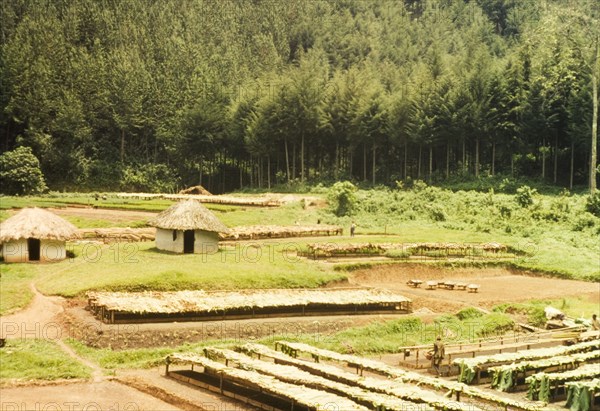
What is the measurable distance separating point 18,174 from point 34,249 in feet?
110

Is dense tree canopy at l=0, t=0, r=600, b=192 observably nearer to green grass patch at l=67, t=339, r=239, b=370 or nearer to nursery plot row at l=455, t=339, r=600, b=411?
nursery plot row at l=455, t=339, r=600, b=411

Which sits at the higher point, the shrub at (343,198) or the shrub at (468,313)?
the shrub at (343,198)

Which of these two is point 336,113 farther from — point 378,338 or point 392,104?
point 378,338

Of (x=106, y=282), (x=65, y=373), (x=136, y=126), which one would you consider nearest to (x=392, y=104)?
(x=136, y=126)

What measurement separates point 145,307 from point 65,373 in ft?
19.1

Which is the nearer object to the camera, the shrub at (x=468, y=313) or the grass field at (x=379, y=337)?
the grass field at (x=379, y=337)

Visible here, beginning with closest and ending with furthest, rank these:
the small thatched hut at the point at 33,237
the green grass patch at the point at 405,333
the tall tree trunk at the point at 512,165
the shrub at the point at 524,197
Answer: the green grass patch at the point at 405,333 < the small thatched hut at the point at 33,237 < the shrub at the point at 524,197 < the tall tree trunk at the point at 512,165

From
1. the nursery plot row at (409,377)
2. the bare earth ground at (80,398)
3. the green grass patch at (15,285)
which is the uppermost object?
the green grass patch at (15,285)

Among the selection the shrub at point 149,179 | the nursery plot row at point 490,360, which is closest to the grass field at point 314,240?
the nursery plot row at point 490,360

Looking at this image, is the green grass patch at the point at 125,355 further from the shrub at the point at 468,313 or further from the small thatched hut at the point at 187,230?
the small thatched hut at the point at 187,230

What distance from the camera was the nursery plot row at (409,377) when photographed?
21.9 metres

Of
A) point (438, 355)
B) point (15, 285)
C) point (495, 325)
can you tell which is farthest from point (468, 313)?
point (15, 285)

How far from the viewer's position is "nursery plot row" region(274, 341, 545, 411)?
21.9m

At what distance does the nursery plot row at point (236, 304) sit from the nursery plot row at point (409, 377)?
320 centimetres
